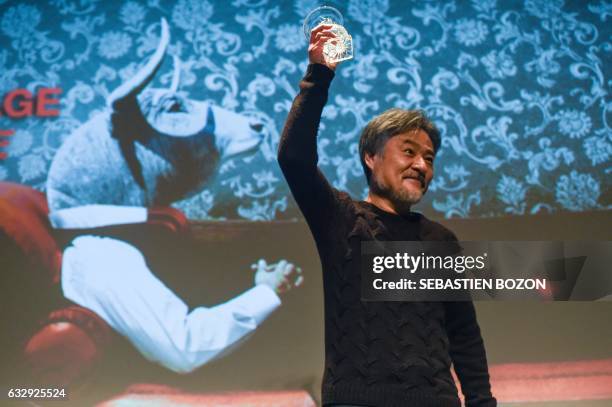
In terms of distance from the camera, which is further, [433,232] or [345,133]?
[345,133]

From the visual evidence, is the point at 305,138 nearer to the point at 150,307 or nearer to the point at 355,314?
the point at 355,314

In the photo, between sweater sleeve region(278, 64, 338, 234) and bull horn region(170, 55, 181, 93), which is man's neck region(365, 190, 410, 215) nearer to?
sweater sleeve region(278, 64, 338, 234)

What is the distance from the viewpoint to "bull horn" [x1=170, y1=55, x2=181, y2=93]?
6.66ft

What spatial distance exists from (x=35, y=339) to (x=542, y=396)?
134 centimetres

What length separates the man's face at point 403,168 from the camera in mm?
1146

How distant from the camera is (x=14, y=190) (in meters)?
1.98

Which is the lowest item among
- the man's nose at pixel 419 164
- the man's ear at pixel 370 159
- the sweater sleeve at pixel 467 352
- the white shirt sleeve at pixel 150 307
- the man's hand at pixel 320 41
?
the sweater sleeve at pixel 467 352

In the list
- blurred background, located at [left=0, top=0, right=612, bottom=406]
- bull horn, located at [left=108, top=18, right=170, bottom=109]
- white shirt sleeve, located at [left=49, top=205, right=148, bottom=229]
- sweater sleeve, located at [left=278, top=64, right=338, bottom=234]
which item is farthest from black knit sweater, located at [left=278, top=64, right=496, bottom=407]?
bull horn, located at [left=108, top=18, right=170, bottom=109]

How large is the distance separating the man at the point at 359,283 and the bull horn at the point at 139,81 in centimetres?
103

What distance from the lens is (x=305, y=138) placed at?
1.03 m

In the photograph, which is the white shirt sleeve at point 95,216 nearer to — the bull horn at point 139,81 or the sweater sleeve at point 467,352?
the bull horn at point 139,81

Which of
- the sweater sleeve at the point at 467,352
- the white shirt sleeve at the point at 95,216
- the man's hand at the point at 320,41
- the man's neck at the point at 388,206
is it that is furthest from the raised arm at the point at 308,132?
the white shirt sleeve at the point at 95,216

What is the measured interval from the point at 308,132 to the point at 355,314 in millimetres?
276

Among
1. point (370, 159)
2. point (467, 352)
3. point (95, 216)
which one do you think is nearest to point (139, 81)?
point (95, 216)
